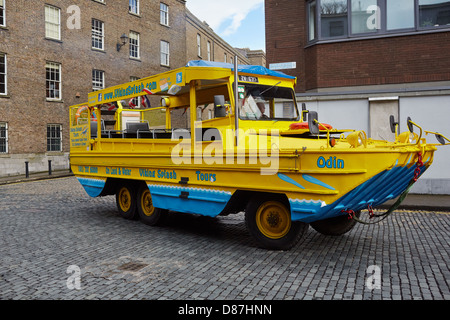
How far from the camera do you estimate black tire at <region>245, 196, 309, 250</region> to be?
18.2ft

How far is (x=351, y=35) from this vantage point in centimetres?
1212

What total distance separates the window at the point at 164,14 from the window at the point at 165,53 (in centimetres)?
143

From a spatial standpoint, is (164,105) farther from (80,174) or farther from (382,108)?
(382,108)

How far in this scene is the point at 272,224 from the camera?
572cm

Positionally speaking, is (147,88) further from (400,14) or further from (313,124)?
(400,14)

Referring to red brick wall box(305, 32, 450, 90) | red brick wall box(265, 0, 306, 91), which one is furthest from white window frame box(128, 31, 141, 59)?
red brick wall box(305, 32, 450, 90)

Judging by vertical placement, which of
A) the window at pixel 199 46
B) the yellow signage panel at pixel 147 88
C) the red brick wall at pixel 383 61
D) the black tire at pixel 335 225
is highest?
the window at pixel 199 46

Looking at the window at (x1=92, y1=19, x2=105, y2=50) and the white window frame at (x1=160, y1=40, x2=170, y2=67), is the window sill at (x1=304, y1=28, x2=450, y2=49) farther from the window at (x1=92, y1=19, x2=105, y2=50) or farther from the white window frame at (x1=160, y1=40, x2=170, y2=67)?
the white window frame at (x1=160, y1=40, x2=170, y2=67)

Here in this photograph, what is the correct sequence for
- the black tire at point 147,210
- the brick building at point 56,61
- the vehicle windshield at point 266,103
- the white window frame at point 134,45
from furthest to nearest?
the white window frame at point 134,45 < the brick building at point 56,61 < the black tire at point 147,210 < the vehicle windshield at point 266,103

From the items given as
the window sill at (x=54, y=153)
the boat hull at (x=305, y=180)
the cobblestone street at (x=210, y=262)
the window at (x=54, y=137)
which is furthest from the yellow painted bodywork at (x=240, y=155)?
the window at (x=54, y=137)

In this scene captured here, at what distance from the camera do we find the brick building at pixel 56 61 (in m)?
20.1

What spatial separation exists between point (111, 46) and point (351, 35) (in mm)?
17285

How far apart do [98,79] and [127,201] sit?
18.3m

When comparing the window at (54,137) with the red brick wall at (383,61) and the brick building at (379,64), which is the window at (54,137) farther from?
the red brick wall at (383,61)
